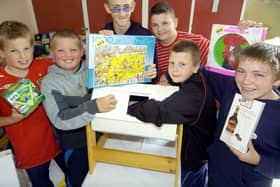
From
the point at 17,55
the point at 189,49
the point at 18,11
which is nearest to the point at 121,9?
the point at 189,49

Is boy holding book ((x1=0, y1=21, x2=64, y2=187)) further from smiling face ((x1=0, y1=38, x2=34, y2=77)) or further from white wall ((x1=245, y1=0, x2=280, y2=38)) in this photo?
white wall ((x1=245, y1=0, x2=280, y2=38))

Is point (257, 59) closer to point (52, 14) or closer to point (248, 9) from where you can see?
point (248, 9)

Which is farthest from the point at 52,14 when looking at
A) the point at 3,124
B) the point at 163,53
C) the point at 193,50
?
the point at 193,50

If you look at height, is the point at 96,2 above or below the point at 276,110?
above

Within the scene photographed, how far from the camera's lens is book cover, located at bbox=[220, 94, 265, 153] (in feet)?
2.48

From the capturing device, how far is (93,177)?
0.99 meters

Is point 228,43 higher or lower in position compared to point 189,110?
higher

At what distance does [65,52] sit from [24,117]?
0.36m

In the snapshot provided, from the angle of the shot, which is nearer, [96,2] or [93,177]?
[93,177]

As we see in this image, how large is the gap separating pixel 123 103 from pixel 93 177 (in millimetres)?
374

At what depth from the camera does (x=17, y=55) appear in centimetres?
104

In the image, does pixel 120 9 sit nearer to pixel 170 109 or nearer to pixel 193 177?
pixel 170 109

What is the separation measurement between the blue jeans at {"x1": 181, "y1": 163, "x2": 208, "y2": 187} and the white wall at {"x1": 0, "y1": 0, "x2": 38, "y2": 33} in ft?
6.50

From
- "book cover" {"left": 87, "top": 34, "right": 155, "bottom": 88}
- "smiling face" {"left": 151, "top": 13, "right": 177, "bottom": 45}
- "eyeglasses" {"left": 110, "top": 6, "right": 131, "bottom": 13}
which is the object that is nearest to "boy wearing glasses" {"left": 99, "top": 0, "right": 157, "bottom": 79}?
"eyeglasses" {"left": 110, "top": 6, "right": 131, "bottom": 13}
